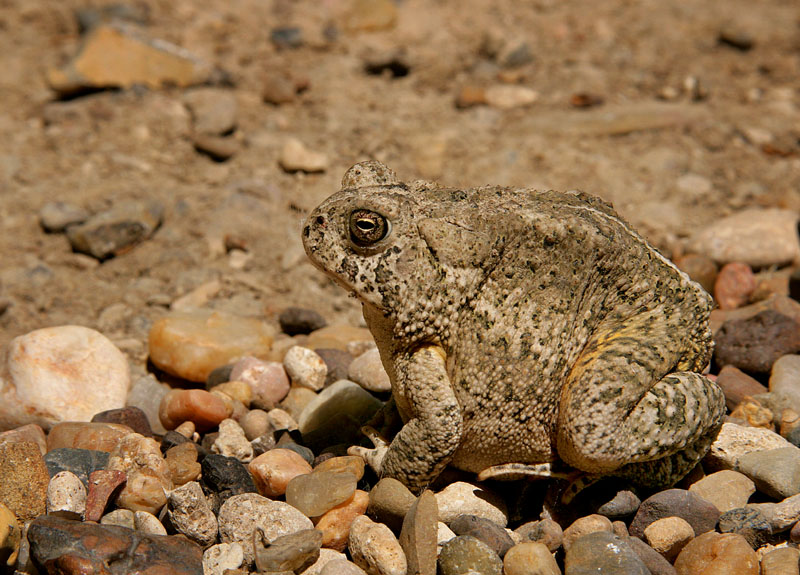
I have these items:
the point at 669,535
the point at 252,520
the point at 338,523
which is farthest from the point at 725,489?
the point at 252,520

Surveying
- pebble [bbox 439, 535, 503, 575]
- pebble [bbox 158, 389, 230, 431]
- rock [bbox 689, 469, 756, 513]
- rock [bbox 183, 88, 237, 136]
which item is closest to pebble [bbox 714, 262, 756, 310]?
rock [bbox 689, 469, 756, 513]

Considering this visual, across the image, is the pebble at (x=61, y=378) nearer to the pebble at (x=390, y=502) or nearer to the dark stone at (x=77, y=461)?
the dark stone at (x=77, y=461)

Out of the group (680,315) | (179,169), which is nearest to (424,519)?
(680,315)

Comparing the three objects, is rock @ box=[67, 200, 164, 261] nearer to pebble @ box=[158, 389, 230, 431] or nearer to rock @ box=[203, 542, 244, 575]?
pebble @ box=[158, 389, 230, 431]

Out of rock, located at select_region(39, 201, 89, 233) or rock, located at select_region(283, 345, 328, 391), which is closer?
rock, located at select_region(283, 345, 328, 391)

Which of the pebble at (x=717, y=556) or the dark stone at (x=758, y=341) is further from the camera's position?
the dark stone at (x=758, y=341)

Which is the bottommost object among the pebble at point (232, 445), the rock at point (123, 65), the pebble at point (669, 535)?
the pebble at point (232, 445)

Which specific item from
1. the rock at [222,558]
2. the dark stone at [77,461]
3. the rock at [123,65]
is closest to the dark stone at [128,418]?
the dark stone at [77,461]

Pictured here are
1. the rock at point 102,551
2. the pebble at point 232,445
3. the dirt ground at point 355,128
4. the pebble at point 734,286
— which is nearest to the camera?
the rock at point 102,551
